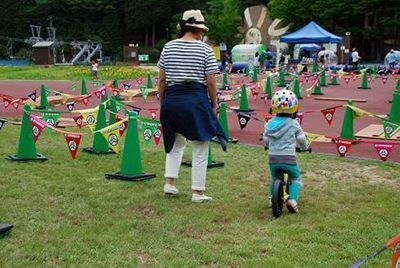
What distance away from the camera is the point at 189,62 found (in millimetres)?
5363

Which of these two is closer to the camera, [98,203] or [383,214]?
[383,214]

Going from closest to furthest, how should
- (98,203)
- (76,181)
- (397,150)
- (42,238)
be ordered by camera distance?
(42,238) → (98,203) → (76,181) → (397,150)

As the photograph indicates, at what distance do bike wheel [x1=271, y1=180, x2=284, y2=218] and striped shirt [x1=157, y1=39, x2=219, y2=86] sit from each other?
1.25 meters

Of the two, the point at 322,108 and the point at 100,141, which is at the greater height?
the point at 100,141

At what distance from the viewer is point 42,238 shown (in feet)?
14.6

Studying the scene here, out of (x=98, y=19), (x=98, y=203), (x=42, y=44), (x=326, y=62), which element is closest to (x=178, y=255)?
(x=98, y=203)

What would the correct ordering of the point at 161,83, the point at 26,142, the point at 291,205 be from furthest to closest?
the point at 26,142 < the point at 161,83 < the point at 291,205

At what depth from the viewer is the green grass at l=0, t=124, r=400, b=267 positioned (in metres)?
4.06

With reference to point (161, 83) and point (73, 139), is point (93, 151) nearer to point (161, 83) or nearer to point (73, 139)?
point (73, 139)

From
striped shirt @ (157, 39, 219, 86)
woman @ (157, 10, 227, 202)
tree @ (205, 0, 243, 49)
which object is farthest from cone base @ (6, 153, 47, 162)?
tree @ (205, 0, 243, 49)

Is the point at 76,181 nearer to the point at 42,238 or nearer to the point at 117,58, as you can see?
the point at 42,238

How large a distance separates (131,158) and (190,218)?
1.71 metres

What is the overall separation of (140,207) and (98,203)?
1.44 feet

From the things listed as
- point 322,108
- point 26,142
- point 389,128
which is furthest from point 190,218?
point 322,108
